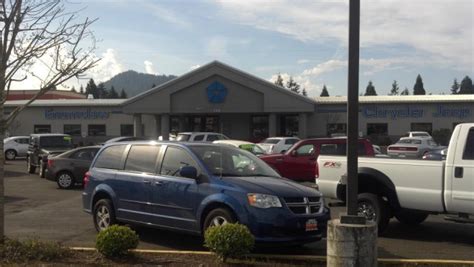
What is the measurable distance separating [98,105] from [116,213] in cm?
5427

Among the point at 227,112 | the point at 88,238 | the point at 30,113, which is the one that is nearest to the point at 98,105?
the point at 30,113

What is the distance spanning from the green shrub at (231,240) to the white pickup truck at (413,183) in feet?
11.9

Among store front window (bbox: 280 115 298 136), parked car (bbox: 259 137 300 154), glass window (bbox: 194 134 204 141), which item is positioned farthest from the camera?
store front window (bbox: 280 115 298 136)

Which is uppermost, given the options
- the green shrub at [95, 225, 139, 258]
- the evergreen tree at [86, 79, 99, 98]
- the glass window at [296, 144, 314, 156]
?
the evergreen tree at [86, 79, 99, 98]

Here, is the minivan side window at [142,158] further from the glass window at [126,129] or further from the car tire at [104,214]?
the glass window at [126,129]

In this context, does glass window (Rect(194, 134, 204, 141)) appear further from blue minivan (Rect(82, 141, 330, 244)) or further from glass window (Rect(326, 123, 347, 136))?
glass window (Rect(326, 123, 347, 136))

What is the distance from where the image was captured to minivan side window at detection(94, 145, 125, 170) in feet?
34.0

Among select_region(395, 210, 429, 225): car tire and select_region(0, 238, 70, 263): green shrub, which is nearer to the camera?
select_region(0, 238, 70, 263): green shrub

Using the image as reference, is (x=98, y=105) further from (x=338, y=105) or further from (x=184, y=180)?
(x=184, y=180)

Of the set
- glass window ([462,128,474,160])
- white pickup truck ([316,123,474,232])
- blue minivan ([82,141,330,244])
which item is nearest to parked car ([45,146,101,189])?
blue minivan ([82,141,330,244])

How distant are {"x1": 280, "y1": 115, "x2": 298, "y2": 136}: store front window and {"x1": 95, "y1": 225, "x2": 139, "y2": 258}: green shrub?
4861 cm

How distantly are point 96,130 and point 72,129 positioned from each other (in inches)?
101

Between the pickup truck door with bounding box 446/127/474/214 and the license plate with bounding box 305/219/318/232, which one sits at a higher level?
the pickup truck door with bounding box 446/127/474/214

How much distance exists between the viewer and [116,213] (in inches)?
395
